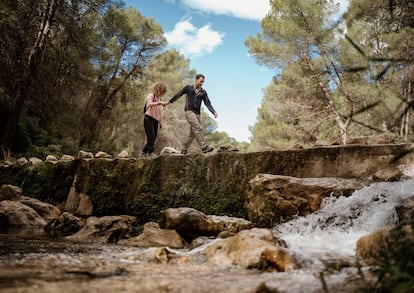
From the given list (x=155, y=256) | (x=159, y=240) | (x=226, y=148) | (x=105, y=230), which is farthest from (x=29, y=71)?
(x=155, y=256)

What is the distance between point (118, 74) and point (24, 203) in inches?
471

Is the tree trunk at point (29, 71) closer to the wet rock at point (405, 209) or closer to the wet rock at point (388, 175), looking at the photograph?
the wet rock at point (388, 175)

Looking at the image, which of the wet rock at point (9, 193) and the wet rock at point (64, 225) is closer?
the wet rock at point (64, 225)

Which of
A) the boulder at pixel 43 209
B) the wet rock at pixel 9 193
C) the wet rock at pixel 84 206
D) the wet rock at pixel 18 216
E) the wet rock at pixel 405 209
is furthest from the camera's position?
the wet rock at pixel 9 193

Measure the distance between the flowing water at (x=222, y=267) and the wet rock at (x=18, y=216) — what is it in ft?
7.24

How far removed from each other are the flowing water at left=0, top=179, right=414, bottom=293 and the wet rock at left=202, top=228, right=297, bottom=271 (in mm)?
118

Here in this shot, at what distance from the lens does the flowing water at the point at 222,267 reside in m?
2.33

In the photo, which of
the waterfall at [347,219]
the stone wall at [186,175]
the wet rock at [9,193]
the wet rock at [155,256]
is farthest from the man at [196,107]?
the wet rock at [9,193]

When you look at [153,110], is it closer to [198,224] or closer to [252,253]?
[198,224]

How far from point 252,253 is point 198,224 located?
206 centimetres

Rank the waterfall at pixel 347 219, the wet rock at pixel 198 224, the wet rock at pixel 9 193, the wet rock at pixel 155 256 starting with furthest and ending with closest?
the wet rock at pixel 9 193, the wet rock at pixel 198 224, the waterfall at pixel 347 219, the wet rock at pixel 155 256

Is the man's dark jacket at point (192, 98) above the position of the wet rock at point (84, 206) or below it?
above

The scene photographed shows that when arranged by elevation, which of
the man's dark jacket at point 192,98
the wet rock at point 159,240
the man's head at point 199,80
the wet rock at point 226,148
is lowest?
the wet rock at point 159,240

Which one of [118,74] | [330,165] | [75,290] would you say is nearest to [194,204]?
[330,165]
